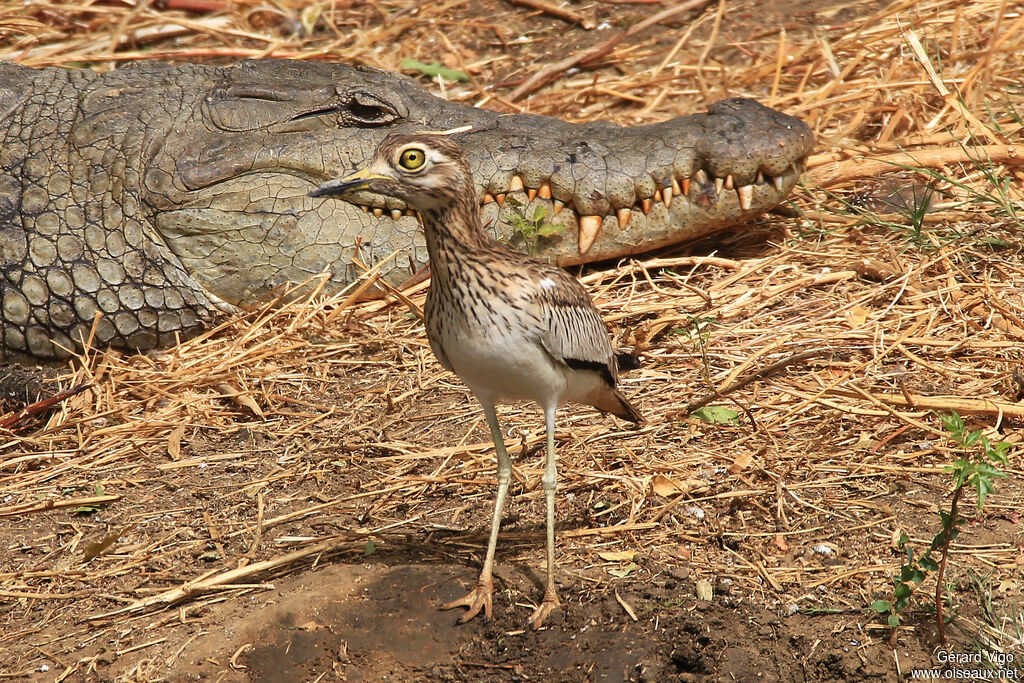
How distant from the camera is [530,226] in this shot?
14.0ft

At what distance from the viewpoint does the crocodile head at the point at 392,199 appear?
14.0 feet

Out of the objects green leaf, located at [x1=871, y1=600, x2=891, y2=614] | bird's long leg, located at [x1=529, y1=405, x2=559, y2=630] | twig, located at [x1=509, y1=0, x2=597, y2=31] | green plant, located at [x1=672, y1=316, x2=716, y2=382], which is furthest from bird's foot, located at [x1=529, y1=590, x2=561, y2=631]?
twig, located at [x1=509, y1=0, x2=597, y2=31]

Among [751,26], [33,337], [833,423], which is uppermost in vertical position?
[751,26]

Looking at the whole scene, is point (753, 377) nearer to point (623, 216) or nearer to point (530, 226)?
point (623, 216)

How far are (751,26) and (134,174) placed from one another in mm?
4113

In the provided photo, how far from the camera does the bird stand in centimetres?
249

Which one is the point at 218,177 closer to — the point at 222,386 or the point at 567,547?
the point at 222,386

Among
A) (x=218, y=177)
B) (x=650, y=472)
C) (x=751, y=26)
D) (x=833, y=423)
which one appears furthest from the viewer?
(x=751, y=26)

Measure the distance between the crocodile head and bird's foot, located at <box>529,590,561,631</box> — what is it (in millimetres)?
1943

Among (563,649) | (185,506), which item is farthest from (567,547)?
(185,506)

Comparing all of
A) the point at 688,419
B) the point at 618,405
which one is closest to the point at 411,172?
the point at 618,405

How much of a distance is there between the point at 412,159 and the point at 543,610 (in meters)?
1.19

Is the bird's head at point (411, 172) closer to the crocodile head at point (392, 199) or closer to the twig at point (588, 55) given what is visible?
the crocodile head at point (392, 199)

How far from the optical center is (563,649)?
2543 mm
